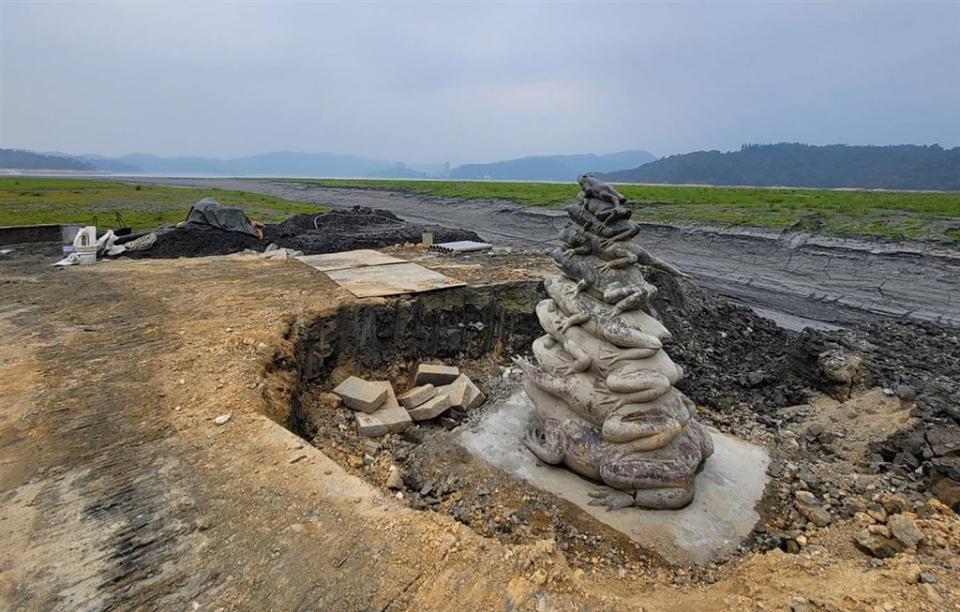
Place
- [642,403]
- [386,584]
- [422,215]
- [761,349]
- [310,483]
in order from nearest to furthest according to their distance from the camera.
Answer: [386,584] < [310,483] < [642,403] < [761,349] < [422,215]

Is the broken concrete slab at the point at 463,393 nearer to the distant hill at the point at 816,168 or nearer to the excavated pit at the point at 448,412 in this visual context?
the excavated pit at the point at 448,412

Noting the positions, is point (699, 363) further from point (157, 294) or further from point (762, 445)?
point (157, 294)

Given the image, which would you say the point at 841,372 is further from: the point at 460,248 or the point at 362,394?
the point at 460,248

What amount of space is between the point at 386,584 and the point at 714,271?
1902 cm

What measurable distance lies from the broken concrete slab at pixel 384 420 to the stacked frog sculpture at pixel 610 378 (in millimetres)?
1980

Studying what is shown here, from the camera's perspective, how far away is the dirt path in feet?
48.8

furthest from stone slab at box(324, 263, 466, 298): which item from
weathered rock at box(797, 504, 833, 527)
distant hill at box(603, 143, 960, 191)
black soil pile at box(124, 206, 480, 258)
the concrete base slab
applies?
distant hill at box(603, 143, 960, 191)

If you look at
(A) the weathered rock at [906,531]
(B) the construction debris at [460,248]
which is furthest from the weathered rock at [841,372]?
(B) the construction debris at [460,248]

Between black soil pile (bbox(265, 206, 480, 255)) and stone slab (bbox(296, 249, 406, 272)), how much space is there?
211cm

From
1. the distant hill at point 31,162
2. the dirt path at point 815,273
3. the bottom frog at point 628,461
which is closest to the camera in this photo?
the bottom frog at point 628,461

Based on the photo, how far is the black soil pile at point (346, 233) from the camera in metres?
17.2

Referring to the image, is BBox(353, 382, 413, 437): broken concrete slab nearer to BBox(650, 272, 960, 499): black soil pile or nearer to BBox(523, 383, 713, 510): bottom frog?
BBox(523, 383, 713, 510): bottom frog

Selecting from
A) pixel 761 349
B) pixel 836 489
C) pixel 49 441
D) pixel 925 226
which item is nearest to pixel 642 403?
pixel 836 489

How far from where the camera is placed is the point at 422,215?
124 feet
